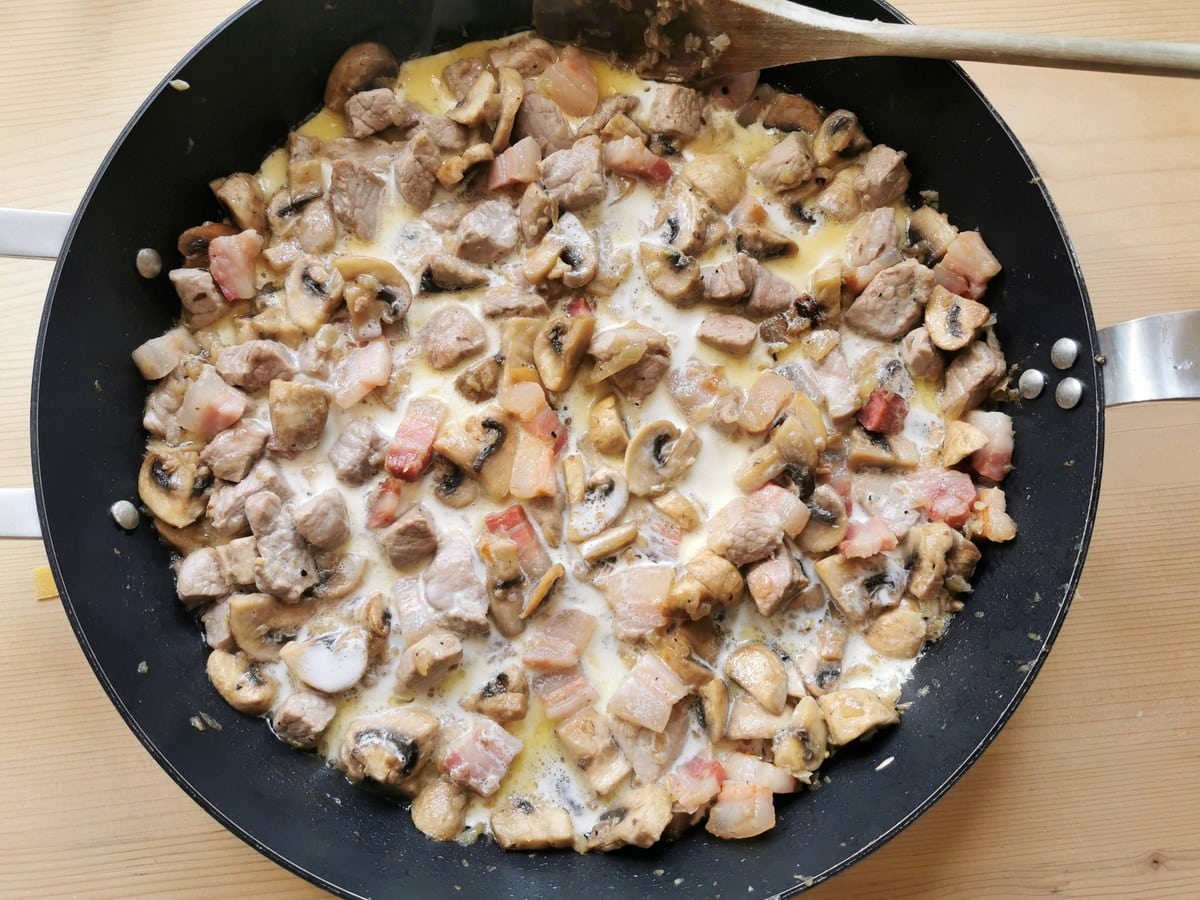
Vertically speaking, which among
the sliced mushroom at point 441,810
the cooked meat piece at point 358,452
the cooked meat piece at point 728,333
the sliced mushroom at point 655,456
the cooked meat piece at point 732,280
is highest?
the cooked meat piece at point 732,280

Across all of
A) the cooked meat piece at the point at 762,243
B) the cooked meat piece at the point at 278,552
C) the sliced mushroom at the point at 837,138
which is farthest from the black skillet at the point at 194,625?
the cooked meat piece at the point at 762,243

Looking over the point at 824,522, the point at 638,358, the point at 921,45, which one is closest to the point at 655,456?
the point at 638,358

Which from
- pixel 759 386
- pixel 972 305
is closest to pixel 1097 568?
pixel 972 305

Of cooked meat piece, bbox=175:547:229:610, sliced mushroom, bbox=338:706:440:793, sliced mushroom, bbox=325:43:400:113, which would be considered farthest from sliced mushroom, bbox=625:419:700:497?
sliced mushroom, bbox=325:43:400:113

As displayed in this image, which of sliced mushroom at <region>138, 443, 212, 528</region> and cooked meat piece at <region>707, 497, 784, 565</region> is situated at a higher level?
cooked meat piece at <region>707, 497, 784, 565</region>

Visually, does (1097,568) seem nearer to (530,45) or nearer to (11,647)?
(530,45)

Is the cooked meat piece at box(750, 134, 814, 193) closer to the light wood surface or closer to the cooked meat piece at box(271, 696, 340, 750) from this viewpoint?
the light wood surface

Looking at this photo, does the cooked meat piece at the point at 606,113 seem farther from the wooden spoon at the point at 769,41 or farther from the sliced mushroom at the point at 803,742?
the sliced mushroom at the point at 803,742
